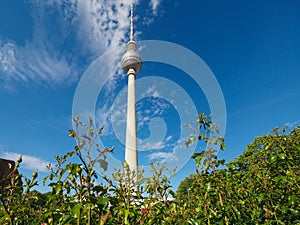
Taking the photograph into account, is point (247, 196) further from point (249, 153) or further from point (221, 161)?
point (249, 153)

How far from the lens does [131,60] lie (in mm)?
54062

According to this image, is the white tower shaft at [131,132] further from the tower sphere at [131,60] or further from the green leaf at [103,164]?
the green leaf at [103,164]

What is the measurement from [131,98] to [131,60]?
12.2 meters

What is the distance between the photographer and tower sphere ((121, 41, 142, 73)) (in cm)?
5428

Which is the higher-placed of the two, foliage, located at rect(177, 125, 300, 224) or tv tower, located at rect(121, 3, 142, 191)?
tv tower, located at rect(121, 3, 142, 191)

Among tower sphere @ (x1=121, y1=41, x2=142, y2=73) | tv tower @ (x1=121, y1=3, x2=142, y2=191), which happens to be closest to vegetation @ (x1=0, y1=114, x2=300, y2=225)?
tv tower @ (x1=121, y1=3, x2=142, y2=191)

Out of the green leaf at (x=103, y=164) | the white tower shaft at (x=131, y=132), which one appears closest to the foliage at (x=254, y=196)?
the green leaf at (x=103, y=164)

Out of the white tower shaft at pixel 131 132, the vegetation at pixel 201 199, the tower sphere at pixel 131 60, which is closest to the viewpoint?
the vegetation at pixel 201 199

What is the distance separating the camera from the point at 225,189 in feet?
9.43

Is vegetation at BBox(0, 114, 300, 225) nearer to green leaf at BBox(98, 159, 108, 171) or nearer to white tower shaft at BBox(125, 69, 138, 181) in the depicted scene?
green leaf at BBox(98, 159, 108, 171)

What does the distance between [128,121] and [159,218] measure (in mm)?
43447

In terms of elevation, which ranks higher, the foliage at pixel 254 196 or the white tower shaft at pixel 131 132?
the white tower shaft at pixel 131 132

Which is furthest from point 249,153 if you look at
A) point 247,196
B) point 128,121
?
point 247,196

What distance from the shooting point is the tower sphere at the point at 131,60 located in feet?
178
